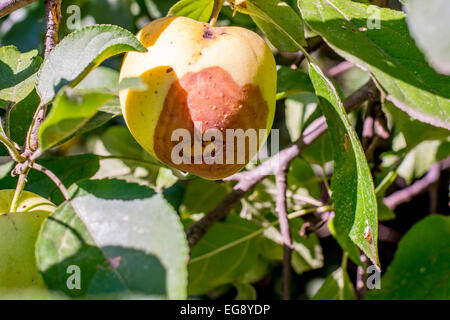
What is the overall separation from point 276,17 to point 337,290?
0.59m

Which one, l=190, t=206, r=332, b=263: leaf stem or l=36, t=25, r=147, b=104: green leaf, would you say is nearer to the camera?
l=36, t=25, r=147, b=104: green leaf

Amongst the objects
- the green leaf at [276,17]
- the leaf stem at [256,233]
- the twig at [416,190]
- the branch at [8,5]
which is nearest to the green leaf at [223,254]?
the leaf stem at [256,233]

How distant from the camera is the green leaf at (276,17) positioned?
0.62 m

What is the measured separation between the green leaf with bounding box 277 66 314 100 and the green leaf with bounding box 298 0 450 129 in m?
0.21

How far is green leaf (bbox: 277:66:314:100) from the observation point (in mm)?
828

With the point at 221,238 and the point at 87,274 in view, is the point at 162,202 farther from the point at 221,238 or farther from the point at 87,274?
the point at 221,238

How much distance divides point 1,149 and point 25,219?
239mm

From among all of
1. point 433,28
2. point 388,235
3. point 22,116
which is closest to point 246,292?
point 388,235

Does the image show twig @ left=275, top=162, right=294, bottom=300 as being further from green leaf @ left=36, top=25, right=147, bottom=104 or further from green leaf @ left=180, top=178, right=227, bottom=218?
green leaf @ left=36, top=25, right=147, bottom=104

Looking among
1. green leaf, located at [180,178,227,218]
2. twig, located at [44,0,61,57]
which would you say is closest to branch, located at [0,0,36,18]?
twig, located at [44,0,61,57]

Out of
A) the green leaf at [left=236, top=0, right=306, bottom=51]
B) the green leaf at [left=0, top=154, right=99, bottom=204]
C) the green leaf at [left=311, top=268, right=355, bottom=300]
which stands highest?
Result: the green leaf at [left=236, top=0, right=306, bottom=51]

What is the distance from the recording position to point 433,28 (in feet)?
1.09

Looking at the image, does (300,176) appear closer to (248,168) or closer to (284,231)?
(248,168)

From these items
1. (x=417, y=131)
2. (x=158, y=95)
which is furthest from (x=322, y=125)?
(x=158, y=95)
